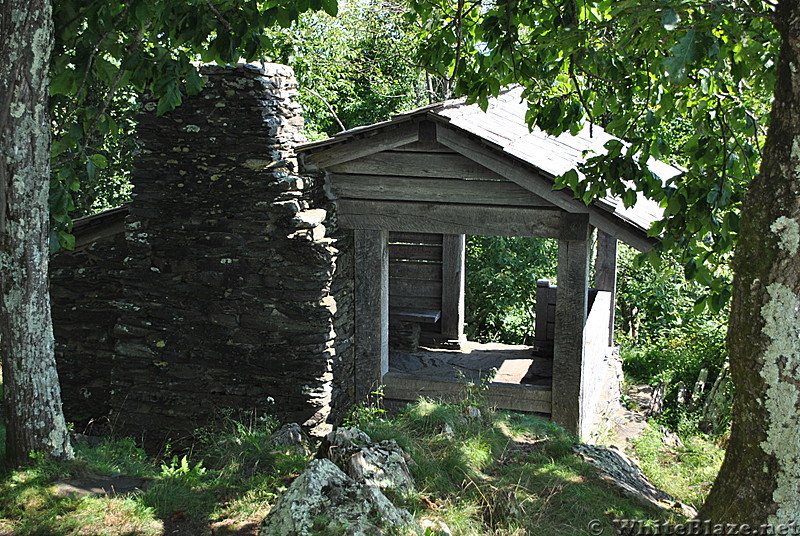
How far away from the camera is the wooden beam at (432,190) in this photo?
6984mm

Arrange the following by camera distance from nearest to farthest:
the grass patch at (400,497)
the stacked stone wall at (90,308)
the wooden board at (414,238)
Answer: the grass patch at (400,497) → the stacked stone wall at (90,308) → the wooden board at (414,238)

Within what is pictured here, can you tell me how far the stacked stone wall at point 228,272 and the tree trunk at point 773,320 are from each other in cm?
435

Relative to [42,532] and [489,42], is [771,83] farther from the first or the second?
[42,532]

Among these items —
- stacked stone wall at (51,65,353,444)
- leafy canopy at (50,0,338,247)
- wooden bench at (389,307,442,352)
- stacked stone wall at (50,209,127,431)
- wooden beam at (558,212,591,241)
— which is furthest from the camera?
wooden bench at (389,307,442,352)

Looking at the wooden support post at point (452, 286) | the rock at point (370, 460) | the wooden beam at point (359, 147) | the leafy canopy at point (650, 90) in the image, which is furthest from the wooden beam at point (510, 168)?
the rock at point (370, 460)

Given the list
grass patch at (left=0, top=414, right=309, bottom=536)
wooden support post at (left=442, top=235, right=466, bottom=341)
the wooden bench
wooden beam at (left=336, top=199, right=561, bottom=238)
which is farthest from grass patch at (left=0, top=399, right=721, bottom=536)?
wooden support post at (left=442, top=235, right=466, bottom=341)

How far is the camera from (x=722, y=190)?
13.9 feet

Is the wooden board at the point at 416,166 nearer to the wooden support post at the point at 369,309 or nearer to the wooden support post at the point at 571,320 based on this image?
the wooden support post at the point at 369,309

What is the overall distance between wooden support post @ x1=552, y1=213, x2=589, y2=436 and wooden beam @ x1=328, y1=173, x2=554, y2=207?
0.40 m

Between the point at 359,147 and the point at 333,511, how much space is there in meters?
4.29

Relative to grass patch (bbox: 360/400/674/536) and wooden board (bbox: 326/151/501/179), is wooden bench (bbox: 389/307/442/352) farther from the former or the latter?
grass patch (bbox: 360/400/674/536)

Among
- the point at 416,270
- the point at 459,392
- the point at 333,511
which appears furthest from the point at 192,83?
the point at 416,270

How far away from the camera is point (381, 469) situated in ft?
13.8

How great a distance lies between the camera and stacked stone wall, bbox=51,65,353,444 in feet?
22.7
